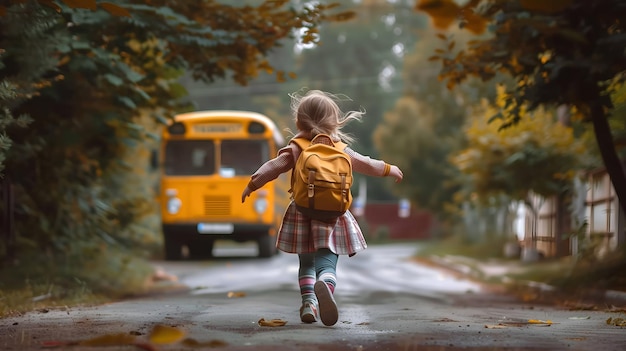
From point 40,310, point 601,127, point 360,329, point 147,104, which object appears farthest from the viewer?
point 147,104

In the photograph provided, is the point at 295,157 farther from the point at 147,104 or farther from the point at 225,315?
the point at 147,104

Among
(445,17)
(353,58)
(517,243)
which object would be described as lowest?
(517,243)

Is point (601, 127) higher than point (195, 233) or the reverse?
higher

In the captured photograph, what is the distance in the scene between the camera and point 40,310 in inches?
307

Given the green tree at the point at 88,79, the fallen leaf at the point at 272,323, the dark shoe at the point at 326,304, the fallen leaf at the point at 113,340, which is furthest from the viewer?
the green tree at the point at 88,79

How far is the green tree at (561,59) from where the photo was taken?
845 centimetres

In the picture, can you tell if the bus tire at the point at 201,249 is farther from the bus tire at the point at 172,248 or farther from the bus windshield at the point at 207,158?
the bus windshield at the point at 207,158

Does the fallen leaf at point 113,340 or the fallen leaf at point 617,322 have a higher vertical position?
the fallen leaf at point 113,340

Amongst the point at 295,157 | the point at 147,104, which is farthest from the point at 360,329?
the point at 147,104

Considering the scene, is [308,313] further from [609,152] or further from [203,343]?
[609,152]

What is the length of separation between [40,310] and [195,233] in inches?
506

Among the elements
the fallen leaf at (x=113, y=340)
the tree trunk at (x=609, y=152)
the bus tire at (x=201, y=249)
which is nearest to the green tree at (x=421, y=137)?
the bus tire at (x=201, y=249)

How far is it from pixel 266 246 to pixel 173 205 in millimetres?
2722

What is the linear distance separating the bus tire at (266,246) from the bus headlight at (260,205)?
1160mm
